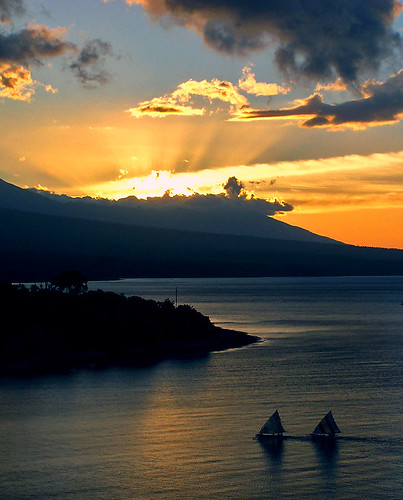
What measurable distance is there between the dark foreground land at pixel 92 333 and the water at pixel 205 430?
699 centimetres

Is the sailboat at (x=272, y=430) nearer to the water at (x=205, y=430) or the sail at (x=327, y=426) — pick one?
the water at (x=205, y=430)

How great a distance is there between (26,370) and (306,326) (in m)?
67.1

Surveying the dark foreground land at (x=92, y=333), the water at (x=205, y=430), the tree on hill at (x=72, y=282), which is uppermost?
the tree on hill at (x=72, y=282)

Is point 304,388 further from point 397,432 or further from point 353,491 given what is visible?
point 353,491

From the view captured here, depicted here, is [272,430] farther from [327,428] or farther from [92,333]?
[92,333]

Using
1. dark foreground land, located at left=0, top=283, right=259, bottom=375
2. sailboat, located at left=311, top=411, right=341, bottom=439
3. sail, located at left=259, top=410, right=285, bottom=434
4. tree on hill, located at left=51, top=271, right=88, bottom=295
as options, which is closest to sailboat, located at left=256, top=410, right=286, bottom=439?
sail, located at left=259, top=410, right=285, bottom=434

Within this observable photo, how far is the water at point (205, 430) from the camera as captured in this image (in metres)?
37.5

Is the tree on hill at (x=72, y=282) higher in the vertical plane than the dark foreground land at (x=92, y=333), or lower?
higher

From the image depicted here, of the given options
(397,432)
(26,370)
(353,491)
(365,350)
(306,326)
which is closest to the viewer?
(353,491)

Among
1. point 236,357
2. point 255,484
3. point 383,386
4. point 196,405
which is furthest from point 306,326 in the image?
point 255,484

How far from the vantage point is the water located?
3753 cm

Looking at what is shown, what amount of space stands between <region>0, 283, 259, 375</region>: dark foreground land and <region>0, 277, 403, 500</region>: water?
6.99 meters

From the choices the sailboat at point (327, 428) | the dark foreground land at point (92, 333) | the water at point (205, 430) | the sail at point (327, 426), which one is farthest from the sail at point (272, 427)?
the dark foreground land at point (92, 333)

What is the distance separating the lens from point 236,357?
8400 centimetres
